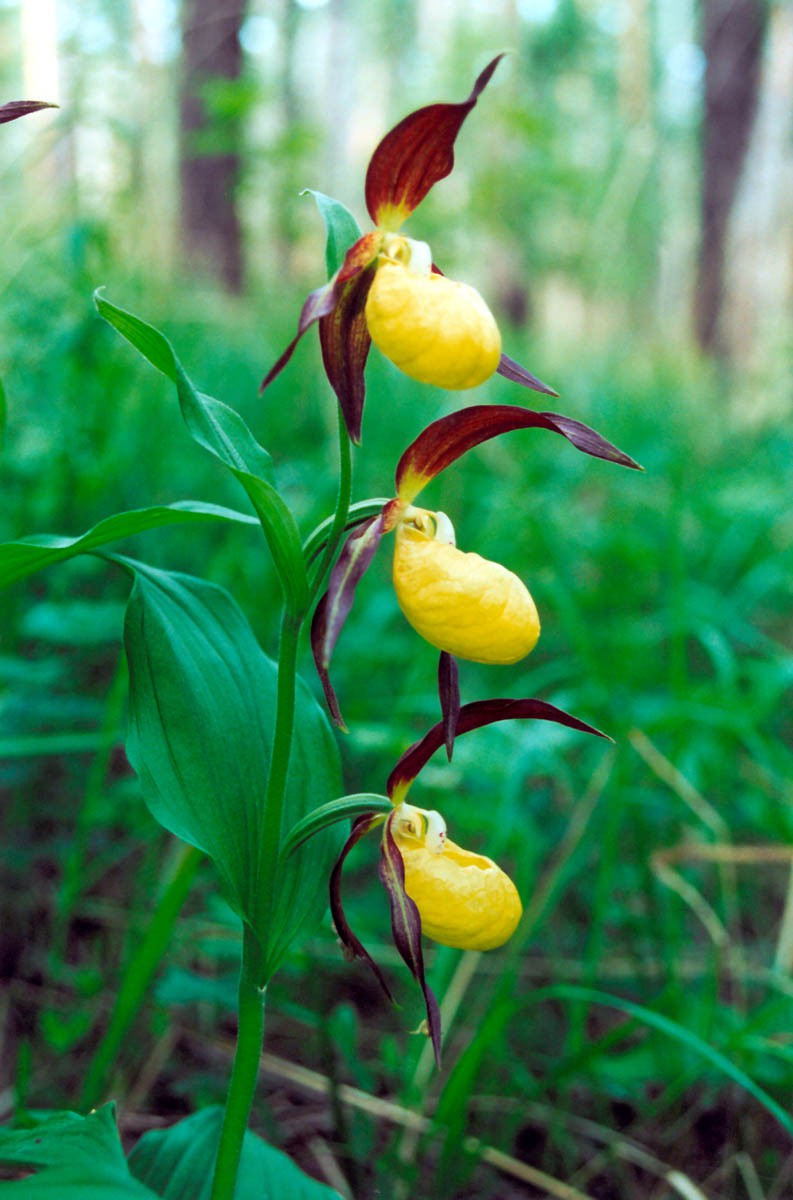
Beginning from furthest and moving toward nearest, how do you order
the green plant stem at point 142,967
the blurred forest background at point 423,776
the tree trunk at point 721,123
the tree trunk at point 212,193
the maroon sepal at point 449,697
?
1. the tree trunk at point 721,123
2. the tree trunk at point 212,193
3. the blurred forest background at point 423,776
4. the green plant stem at point 142,967
5. the maroon sepal at point 449,697

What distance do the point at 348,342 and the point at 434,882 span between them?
41cm

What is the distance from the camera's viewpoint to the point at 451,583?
69cm

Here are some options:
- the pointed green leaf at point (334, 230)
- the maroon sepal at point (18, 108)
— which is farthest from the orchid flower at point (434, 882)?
the maroon sepal at point (18, 108)

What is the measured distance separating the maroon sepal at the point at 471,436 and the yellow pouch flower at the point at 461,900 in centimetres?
29

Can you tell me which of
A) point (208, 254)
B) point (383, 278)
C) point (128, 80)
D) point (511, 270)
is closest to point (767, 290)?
point (208, 254)

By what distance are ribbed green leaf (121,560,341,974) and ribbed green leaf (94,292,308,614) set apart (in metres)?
0.12

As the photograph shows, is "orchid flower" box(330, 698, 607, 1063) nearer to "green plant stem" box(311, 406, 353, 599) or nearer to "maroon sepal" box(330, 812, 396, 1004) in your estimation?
"maroon sepal" box(330, 812, 396, 1004)

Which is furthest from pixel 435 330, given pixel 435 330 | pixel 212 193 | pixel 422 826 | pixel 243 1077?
pixel 212 193

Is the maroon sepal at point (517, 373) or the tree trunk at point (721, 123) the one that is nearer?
the maroon sepal at point (517, 373)

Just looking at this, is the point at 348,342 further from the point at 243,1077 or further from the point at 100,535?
the point at 243,1077

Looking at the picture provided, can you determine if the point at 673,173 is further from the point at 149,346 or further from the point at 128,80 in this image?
the point at 149,346

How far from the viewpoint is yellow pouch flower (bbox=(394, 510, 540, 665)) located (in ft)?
2.24

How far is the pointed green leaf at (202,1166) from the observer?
0.80 meters

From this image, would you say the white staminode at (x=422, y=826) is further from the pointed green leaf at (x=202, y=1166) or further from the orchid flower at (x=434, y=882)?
the pointed green leaf at (x=202, y=1166)
